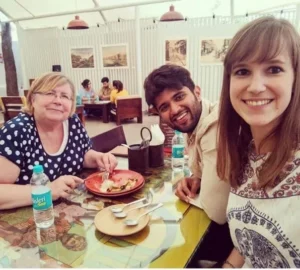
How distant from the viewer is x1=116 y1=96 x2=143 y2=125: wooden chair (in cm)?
595

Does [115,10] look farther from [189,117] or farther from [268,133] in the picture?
[268,133]

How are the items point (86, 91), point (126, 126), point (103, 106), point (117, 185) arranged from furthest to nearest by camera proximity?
point (86, 91)
point (103, 106)
point (126, 126)
point (117, 185)

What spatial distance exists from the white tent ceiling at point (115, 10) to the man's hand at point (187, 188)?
19.1 ft

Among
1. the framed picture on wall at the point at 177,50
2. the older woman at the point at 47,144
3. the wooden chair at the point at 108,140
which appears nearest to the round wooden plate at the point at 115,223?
the older woman at the point at 47,144

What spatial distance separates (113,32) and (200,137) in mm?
7021

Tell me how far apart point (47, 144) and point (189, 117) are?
2.41ft

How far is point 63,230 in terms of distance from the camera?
919 millimetres

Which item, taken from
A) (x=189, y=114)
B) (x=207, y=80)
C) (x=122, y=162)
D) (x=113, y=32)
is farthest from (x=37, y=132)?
(x=113, y=32)

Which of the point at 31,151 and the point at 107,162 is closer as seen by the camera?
the point at 31,151

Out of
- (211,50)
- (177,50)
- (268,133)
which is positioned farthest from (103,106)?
(268,133)

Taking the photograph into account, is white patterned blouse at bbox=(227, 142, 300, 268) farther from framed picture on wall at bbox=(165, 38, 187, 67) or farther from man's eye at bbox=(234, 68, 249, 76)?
framed picture on wall at bbox=(165, 38, 187, 67)

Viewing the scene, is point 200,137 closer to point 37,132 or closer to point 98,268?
point 98,268

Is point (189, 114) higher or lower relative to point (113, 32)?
lower

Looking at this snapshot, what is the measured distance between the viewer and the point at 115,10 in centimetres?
702
